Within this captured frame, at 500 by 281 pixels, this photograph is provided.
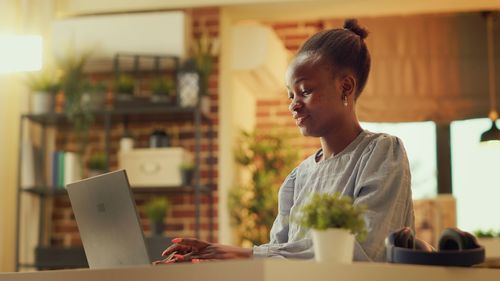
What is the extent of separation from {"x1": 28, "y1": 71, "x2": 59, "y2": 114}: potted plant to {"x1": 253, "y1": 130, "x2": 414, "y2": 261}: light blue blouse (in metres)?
3.84

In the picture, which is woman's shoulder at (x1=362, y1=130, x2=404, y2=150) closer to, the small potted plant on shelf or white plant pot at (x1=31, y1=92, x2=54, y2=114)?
the small potted plant on shelf

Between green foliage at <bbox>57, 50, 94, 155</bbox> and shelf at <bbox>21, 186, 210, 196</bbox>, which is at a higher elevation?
green foliage at <bbox>57, 50, 94, 155</bbox>

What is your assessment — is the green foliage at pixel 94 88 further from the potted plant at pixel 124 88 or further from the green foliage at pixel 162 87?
the green foliage at pixel 162 87

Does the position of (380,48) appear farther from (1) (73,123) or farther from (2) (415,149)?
A: (1) (73,123)

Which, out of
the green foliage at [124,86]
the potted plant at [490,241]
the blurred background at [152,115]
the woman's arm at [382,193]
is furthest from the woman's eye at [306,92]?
the potted plant at [490,241]

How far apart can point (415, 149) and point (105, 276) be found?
6068 mm

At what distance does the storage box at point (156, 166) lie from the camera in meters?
5.78

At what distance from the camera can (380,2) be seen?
20.0 feet

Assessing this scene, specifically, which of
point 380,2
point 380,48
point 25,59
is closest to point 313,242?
point 25,59

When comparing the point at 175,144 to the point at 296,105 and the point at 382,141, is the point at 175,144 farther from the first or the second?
the point at 382,141

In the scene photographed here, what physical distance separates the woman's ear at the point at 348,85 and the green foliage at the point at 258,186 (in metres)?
3.84

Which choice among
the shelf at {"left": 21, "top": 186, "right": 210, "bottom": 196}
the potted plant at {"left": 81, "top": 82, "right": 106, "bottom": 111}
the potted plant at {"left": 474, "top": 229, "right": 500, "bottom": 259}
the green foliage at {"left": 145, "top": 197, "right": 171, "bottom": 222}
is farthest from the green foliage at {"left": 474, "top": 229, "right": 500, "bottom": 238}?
the potted plant at {"left": 81, "top": 82, "right": 106, "bottom": 111}

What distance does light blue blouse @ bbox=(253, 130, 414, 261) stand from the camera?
2.00m

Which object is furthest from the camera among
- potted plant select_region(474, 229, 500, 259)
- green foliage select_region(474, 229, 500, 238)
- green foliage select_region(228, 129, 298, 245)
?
green foliage select_region(474, 229, 500, 238)
